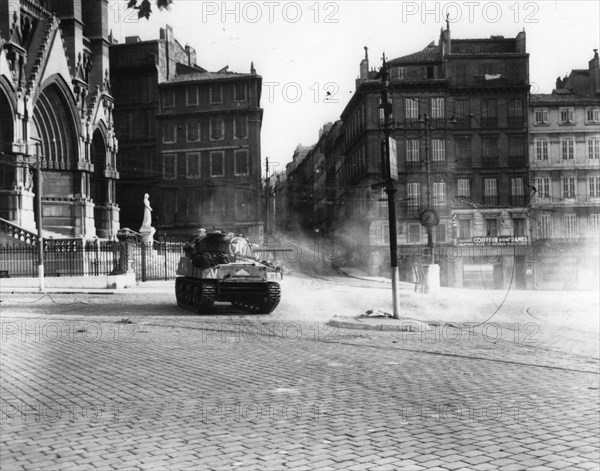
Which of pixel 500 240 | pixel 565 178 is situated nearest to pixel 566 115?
pixel 565 178

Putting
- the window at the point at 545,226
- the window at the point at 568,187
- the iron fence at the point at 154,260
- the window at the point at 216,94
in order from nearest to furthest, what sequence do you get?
1. the iron fence at the point at 154,260
2. the window at the point at 545,226
3. the window at the point at 568,187
4. the window at the point at 216,94

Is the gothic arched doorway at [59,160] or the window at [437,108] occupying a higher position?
the window at [437,108]

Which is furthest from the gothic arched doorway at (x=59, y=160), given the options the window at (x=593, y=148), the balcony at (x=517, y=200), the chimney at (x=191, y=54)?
the window at (x=593, y=148)

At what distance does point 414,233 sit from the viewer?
48.7 meters

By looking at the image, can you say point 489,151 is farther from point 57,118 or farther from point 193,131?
point 57,118

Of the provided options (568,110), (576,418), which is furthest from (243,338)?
(568,110)

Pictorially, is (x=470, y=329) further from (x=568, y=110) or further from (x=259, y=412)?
(x=568, y=110)

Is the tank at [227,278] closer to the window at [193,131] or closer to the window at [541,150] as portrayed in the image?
the window at [193,131]

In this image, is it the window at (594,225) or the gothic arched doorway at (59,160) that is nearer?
the gothic arched doorway at (59,160)

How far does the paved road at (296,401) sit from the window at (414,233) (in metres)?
35.8

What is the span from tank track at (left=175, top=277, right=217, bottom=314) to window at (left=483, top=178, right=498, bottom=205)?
3542 cm

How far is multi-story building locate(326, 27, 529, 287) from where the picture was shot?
1940 inches

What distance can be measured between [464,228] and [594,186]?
11032 millimetres

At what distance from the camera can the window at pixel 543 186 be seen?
5069 centimetres
